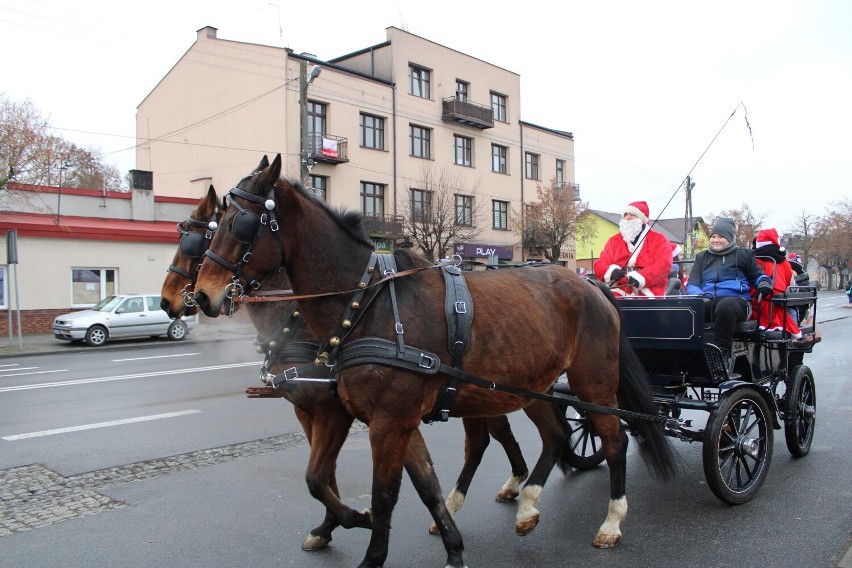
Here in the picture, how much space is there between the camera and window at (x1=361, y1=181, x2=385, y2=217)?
106 ft

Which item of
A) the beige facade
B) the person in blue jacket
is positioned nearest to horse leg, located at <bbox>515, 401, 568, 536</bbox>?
the person in blue jacket

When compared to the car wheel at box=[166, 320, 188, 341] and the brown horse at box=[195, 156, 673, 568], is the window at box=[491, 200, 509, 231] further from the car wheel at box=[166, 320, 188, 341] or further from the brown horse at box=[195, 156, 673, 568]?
the brown horse at box=[195, 156, 673, 568]

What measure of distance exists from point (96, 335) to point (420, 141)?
826 inches

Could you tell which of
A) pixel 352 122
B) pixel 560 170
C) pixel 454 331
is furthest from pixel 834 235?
pixel 454 331

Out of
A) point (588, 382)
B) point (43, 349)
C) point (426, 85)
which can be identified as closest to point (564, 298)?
point (588, 382)

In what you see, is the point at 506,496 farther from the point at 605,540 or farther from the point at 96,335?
the point at 96,335

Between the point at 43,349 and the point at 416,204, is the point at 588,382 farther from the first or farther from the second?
the point at 416,204

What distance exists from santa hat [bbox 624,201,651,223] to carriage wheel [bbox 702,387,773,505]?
1817 millimetres

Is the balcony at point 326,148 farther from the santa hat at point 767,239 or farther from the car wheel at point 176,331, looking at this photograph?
the santa hat at point 767,239

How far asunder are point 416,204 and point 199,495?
29.2 metres

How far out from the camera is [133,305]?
65.7 feet

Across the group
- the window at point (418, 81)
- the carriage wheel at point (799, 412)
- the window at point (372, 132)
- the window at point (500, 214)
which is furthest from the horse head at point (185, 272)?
the window at point (500, 214)

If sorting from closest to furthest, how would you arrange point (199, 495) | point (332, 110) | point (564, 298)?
point (564, 298)
point (199, 495)
point (332, 110)

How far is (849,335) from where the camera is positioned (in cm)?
1922
